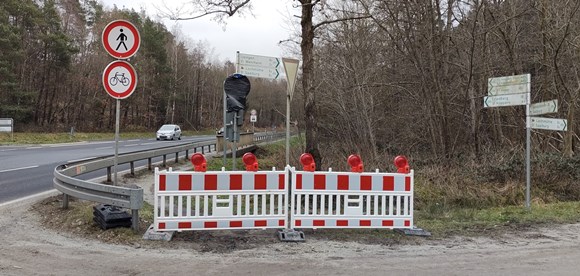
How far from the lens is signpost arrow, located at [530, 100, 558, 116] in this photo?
990 cm

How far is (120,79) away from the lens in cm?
725

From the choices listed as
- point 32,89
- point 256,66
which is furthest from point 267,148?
point 32,89

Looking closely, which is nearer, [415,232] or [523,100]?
[415,232]

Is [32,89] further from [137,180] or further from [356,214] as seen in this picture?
[356,214]

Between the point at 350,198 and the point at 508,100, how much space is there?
533 cm

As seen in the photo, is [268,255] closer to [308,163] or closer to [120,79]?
[308,163]

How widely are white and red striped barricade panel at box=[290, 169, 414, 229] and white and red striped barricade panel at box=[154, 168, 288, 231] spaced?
29cm

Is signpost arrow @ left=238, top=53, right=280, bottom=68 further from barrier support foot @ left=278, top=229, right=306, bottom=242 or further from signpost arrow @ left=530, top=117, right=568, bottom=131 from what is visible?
signpost arrow @ left=530, top=117, right=568, bottom=131

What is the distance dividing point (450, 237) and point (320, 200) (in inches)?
82.8

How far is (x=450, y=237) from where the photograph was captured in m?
6.91

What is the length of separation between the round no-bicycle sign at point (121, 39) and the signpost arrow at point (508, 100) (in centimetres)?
771

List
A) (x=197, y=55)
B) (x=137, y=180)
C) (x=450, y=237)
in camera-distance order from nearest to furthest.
Answer: (x=450, y=237) → (x=137, y=180) → (x=197, y=55)

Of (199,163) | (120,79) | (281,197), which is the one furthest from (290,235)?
(120,79)

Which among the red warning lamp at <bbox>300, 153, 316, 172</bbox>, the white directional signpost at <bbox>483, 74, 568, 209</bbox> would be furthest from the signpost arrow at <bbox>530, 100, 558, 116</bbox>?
the red warning lamp at <bbox>300, 153, 316, 172</bbox>
